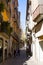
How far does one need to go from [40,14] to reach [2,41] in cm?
2206

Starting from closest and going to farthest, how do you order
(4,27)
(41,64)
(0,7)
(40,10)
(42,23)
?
(40,10) < (42,23) < (0,7) < (41,64) < (4,27)

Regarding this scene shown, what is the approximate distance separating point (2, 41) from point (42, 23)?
66.2 ft

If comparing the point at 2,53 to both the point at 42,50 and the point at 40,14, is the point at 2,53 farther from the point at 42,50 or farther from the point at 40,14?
the point at 40,14

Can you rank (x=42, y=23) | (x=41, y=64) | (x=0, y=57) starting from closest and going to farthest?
1. (x=42, y=23)
2. (x=41, y=64)
3. (x=0, y=57)

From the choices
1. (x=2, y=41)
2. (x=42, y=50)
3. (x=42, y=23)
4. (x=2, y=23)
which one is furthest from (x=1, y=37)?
(x=42, y=23)

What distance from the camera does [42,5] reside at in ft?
37.6

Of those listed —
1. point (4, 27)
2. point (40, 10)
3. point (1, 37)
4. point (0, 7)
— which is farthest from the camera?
point (1, 37)

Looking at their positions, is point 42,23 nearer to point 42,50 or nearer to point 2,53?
point 42,50

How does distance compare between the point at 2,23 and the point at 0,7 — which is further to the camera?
the point at 2,23

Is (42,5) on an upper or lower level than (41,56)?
upper

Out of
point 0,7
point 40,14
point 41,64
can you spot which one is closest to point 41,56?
point 41,64

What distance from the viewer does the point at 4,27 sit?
59.5ft

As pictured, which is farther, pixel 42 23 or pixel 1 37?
pixel 1 37

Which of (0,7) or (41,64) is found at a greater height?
(0,7)
